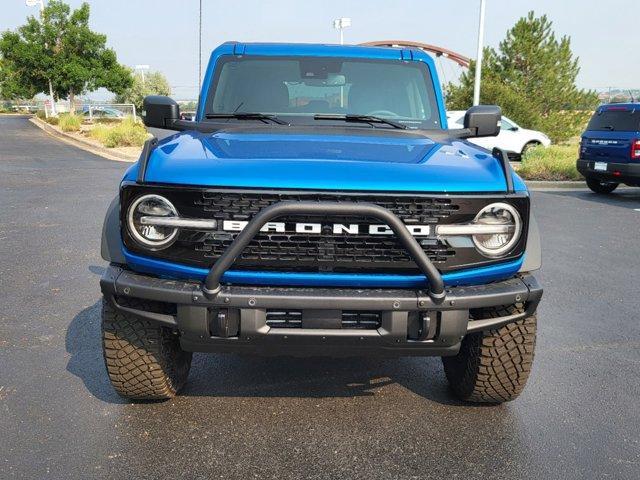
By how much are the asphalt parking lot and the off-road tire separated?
0.16m

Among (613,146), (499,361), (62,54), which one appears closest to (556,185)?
(613,146)

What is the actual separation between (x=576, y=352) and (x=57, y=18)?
4644cm

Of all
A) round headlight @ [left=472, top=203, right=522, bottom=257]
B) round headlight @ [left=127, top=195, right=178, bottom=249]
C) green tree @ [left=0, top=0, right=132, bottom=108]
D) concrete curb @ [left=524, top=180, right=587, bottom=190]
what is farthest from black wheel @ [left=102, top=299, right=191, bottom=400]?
green tree @ [left=0, top=0, right=132, bottom=108]

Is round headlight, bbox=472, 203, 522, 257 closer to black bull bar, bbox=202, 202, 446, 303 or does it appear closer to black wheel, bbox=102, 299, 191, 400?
black bull bar, bbox=202, 202, 446, 303

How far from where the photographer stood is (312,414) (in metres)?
3.48

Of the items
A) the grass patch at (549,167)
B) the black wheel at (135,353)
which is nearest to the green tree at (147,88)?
the grass patch at (549,167)

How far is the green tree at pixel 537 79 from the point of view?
23.1 metres

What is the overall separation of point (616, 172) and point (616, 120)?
987mm

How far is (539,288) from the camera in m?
3.01

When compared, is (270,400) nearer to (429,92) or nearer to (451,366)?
(451,366)

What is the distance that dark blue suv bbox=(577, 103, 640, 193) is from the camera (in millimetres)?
11820

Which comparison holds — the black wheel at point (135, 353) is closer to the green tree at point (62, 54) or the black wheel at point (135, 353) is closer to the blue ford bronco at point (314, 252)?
the blue ford bronco at point (314, 252)

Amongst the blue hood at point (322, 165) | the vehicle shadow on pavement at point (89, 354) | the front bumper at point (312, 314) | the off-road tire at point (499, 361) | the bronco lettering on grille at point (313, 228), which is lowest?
the vehicle shadow on pavement at point (89, 354)

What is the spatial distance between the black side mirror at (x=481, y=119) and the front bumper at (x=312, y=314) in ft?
5.40
